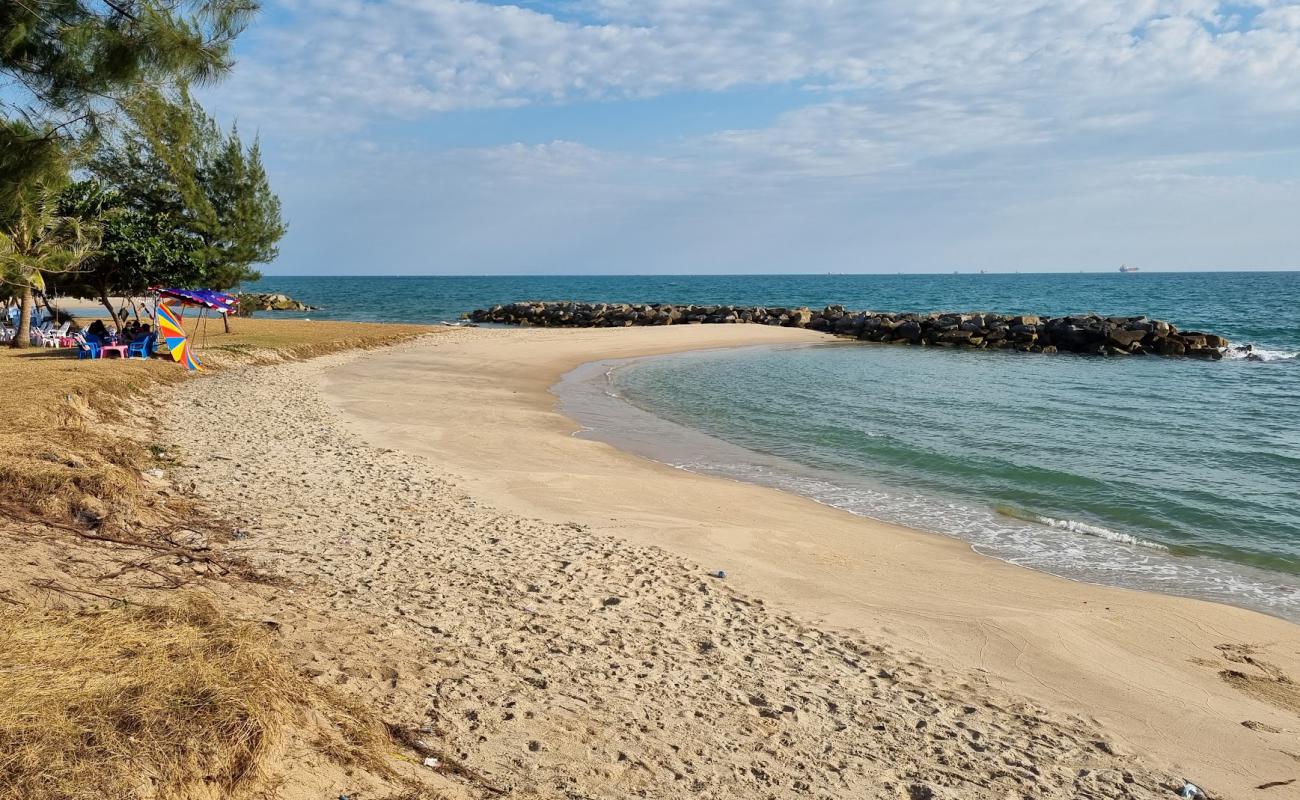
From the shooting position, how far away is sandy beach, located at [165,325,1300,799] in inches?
210

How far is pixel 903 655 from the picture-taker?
282 inches

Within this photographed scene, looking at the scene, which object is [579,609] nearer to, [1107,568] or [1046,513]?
[1107,568]

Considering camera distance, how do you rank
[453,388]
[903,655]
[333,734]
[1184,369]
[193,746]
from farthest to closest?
[1184,369]
[453,388]
[903,655]
[333,734]
[193,746]

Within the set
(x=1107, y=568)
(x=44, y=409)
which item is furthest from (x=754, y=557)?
(x=44, y=409)

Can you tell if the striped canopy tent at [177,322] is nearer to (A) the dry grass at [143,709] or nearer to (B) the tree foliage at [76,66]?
(B) the tree foliage at [76,66]

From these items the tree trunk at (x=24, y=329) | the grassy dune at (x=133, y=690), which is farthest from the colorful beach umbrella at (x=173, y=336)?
the grassy dune at (x=133, y=690)

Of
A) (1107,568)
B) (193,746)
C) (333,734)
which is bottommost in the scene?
(1107,568)

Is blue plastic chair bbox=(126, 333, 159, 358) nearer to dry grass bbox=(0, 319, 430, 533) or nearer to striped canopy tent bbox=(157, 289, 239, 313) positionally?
dry grass bbox=(0, 319, 430, 533)

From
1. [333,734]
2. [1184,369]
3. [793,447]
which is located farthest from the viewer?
[1184,369]

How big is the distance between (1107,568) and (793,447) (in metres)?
7.76

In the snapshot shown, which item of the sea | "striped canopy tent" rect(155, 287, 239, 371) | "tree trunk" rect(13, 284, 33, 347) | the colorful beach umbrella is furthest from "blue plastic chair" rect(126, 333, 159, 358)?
the sea

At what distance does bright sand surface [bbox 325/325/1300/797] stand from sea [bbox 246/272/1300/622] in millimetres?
984

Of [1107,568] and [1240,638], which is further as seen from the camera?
[1107,568]

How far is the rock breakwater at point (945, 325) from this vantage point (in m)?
41.5
